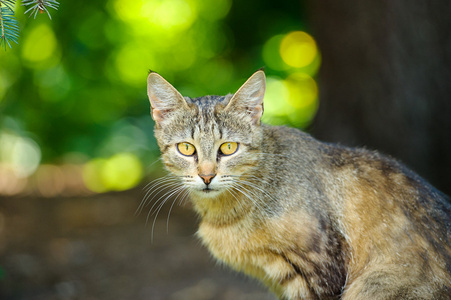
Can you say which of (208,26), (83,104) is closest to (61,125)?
(83,104)

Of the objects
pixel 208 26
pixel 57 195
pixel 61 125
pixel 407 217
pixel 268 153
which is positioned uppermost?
pixel 208 26

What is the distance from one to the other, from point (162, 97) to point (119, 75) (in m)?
5.35

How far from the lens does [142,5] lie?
8.73m

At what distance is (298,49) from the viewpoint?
8.38m

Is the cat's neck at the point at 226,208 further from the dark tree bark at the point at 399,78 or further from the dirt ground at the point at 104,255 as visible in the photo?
the dark tree bark at the point at 399,78

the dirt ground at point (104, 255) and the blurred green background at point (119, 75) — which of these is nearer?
the dirt ground at point (104, 255)

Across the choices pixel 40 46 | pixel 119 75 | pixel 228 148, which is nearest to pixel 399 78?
pixel 228 148

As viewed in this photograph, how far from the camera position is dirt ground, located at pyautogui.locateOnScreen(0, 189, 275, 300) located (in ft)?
18.9

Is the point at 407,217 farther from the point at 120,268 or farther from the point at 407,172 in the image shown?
the point at 120,268

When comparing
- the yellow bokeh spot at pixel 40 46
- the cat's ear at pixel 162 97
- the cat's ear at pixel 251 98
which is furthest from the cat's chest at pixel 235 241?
the yellow bokeh spot at pixel 40 46

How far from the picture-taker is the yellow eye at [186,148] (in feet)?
12.2

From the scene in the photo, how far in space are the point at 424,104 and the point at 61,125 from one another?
6.06m

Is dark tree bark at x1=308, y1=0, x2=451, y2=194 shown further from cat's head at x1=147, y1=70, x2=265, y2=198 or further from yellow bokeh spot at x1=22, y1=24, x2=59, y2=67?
yellow bokeh spot at x1=22, y1=24, x2=59, y2=67

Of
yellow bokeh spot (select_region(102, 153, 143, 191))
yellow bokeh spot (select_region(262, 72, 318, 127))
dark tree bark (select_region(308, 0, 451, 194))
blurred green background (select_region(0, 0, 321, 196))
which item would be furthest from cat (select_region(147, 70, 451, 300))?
yellow bokeh spot (select_region(102, 153, 143, 191))
